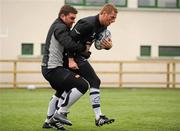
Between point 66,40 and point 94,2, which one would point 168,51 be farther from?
point 66,40

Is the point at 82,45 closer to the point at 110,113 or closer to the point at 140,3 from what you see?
the point at 110,113

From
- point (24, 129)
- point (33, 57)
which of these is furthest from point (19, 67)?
point (24, 129)

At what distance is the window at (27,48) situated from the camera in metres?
28.5

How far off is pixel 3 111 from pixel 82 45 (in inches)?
178

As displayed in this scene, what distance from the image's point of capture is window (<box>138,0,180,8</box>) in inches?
1157

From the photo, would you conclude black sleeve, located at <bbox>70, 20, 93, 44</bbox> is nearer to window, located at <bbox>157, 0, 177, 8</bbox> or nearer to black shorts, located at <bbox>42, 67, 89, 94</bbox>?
black shorts, located at <bbox>42, 67, 89, 94</bbox>

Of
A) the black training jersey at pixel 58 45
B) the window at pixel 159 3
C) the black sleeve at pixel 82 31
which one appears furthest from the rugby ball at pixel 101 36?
the window at pixel 159 3

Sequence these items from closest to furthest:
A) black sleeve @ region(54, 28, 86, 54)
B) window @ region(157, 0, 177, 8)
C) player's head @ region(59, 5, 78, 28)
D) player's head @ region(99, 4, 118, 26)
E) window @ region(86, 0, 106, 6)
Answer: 1. black sleeve @ region(54, 28, 86, 54)
2. player's head @ region(99, 4, 118, 26)
3. player's head @ region(59, 5, 78, 28)
4. window @ region(86, 0, 106, 6)
5. window @ region(157, 0, 177, 8)

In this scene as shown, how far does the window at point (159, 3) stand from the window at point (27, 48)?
16.0ft

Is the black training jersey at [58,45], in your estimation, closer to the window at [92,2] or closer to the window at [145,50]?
the window at [92,2]

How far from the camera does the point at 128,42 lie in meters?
29.0

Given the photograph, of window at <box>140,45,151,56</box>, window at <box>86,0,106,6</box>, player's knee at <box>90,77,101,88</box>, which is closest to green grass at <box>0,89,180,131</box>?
player's knee at <box>90,77,101,88</box>

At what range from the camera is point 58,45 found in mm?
10578

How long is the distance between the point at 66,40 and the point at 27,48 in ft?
60.2
